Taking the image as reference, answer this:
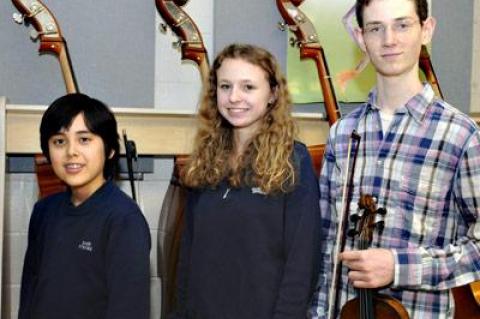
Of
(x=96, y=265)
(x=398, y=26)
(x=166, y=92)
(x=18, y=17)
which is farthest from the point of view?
(x=166, y=92)

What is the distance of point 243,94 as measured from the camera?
1.68 m

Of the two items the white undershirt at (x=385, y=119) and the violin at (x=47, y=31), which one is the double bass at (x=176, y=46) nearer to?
the violin at (x=47, y=31)

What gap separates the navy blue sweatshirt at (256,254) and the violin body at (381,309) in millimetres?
144

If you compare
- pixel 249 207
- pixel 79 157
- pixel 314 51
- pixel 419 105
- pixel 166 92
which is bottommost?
pixel 249 207

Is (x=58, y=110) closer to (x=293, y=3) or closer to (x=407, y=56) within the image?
(x=407, y=56)

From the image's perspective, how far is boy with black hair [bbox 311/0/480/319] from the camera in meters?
1.37

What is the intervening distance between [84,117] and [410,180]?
0.78m

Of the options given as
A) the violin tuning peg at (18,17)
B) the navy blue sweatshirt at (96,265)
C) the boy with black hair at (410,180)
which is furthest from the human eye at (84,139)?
the violin tuning peg at (18,17)

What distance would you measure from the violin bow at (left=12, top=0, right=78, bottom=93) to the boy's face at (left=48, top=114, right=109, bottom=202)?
887 millimetres

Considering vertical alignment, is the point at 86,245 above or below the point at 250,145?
below

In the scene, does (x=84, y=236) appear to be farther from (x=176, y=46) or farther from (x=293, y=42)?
(x=293, y=42)

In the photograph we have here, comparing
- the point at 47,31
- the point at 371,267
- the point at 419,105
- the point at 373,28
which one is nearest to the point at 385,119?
the point at 419,105

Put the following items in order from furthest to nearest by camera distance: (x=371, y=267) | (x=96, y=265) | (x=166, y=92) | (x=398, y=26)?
(x=166, y=92), (x=96, y=265), (x=398, y=26), (x=371, y=267)

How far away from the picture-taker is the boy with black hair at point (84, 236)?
1550 millimetres
